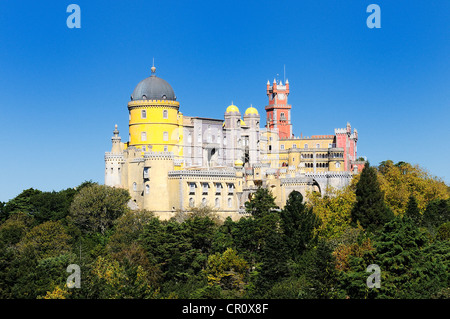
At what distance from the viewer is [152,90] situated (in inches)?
3930

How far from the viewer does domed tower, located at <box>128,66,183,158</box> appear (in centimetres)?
9919

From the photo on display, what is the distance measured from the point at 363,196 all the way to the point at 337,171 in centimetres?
2605

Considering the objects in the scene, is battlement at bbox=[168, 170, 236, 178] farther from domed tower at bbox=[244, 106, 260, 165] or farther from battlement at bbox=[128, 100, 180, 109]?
domed tower at bbox=[244, 106, 260, 165]

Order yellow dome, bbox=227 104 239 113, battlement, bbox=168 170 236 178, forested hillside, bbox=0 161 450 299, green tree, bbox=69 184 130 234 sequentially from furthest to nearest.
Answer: yellow dome, bbox=227 104 239 113 < battlement, bbox=168 170 236 178 < green tree, bbox=69 184 130 234 < forested hillside, bbox=0 161 450 299

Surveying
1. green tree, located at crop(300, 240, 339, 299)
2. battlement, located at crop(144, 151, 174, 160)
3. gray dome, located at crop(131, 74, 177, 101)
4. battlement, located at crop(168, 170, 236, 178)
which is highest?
gray dome, located at crop(131, 74, 177, 101)

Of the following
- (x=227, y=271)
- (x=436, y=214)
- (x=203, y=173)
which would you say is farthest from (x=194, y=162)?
(x=227, y=271)

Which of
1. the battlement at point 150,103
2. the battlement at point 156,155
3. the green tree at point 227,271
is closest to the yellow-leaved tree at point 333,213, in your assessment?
the green tree at point 227,271

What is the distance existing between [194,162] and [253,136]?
525 inches

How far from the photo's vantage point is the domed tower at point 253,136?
114000 mm

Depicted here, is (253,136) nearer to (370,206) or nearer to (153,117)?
(153,117)

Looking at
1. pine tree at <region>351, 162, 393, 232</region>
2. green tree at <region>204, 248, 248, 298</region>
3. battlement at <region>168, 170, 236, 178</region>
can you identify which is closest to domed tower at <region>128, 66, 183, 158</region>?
battlement at <region>168, 170, 236, 178</region>
